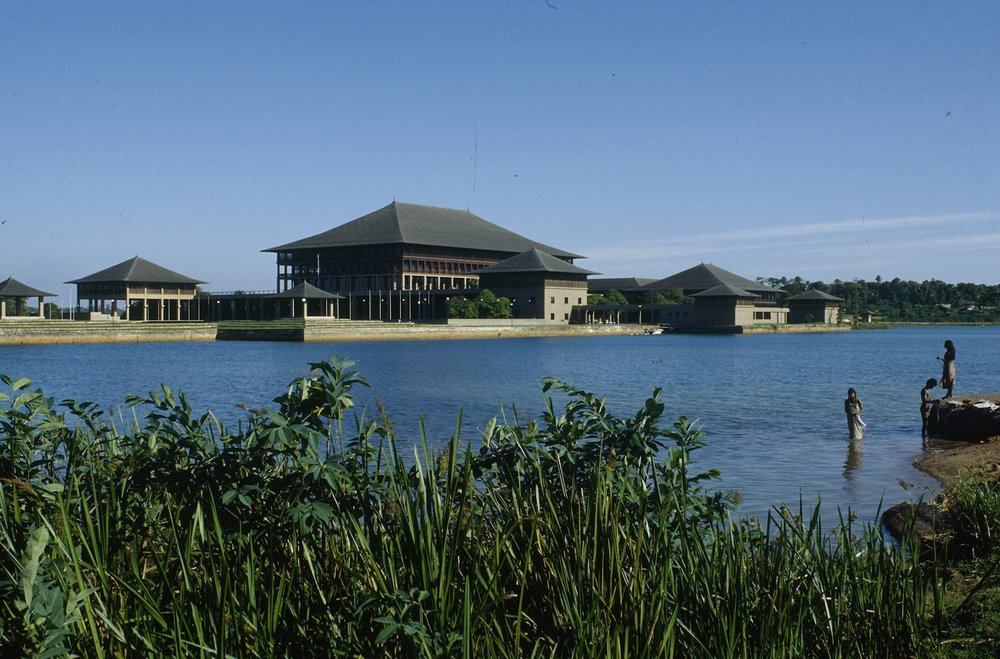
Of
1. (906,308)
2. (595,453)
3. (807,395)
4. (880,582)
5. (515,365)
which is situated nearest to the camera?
(880,582)

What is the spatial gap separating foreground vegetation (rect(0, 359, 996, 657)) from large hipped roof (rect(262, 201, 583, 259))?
334ft

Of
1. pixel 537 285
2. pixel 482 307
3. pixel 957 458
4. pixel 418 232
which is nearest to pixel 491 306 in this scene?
pixel 482 307

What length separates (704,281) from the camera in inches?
4877

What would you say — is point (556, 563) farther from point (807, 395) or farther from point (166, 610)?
point (807, 395)

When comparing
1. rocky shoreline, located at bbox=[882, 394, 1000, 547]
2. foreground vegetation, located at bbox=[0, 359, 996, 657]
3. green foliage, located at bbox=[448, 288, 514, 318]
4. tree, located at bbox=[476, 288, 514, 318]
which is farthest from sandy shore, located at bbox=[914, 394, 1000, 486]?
tree, located at bbox=[476, 288, 514, 318]

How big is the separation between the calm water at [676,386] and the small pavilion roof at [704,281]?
4478 cm

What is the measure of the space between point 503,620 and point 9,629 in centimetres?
176

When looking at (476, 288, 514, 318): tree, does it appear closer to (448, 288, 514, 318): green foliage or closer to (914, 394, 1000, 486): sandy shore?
(448, 288, 514, 318): green foliage

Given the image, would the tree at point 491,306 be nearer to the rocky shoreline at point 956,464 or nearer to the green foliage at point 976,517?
the rocky shoreline at point 956,464

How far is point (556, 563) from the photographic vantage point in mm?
3773

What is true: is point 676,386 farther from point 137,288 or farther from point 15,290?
point 137,288

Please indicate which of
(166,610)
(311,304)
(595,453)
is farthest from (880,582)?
(311,304)

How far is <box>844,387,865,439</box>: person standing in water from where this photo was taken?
1997cm

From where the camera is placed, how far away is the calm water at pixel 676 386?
1619cm
